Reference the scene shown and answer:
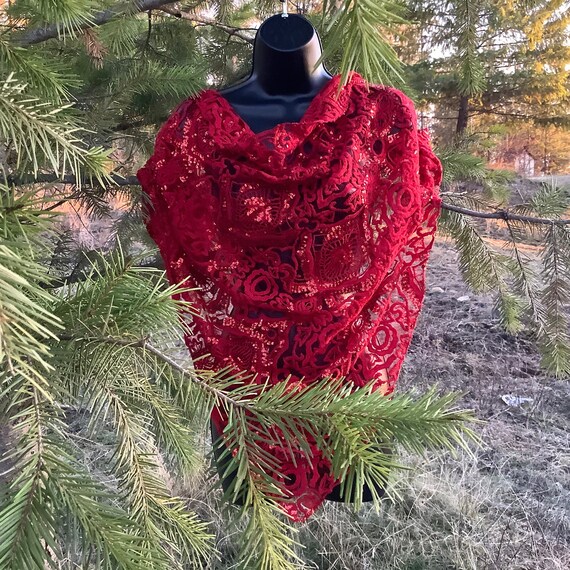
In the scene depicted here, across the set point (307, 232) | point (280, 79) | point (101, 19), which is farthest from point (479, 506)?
point (101, 19)

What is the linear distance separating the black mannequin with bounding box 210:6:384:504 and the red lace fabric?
0.04 metres

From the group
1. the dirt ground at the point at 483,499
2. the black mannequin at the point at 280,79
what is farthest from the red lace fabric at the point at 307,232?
the dirt ground at the point at 483,499

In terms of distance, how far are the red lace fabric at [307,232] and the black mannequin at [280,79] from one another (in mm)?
37

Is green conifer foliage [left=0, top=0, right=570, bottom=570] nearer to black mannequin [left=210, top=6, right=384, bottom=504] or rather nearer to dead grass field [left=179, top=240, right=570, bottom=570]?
black mannequin [left=210, top=6, right=384, bottom=504]

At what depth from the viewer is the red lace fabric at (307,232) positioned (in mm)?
680

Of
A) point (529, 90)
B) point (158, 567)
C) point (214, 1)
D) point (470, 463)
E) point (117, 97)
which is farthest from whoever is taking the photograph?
point (529, 90)

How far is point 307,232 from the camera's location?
69cm

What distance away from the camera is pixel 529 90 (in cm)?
331

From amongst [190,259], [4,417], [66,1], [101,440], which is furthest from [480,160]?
[101,440]

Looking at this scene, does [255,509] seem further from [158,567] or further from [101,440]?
[101,440]

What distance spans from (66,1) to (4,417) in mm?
321

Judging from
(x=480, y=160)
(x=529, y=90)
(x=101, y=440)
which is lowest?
(x=101, y=440)

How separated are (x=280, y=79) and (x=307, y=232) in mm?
219

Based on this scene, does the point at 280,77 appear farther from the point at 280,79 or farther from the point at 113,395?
the point at 113,395
